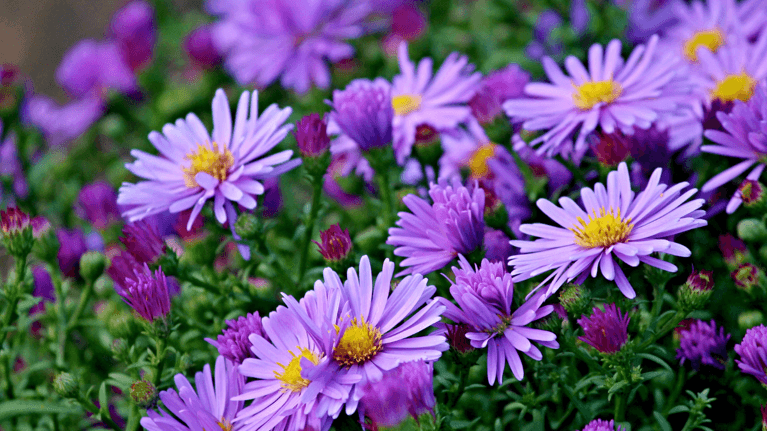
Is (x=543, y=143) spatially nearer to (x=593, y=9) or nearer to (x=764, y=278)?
(x=764, y=278)

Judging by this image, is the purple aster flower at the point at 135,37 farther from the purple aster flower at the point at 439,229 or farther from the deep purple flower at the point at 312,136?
the purple aster flower at the point at 439,229

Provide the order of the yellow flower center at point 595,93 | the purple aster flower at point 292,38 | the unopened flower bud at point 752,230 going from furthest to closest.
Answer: the purple aster flower at point 292,38
the yellow flower center at point 595,93
the unopened flower bud at point 752,230

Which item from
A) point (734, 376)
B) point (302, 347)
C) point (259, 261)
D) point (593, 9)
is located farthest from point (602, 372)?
point (593, 9)

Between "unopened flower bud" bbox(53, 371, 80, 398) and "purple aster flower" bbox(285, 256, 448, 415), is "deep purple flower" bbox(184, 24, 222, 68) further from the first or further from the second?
"purple aster flower" bbox(285, 256, 448, 415)

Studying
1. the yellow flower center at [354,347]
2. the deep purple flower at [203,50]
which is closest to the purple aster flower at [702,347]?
the yellow flower center at [354,347]

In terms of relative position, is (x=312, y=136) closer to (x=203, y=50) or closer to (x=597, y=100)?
(x=597, y=100)

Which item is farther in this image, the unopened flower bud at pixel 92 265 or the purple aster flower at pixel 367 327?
the unopened flower bud at pixel 92 265

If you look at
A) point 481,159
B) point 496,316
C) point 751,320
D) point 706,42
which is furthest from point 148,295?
point 706,42
